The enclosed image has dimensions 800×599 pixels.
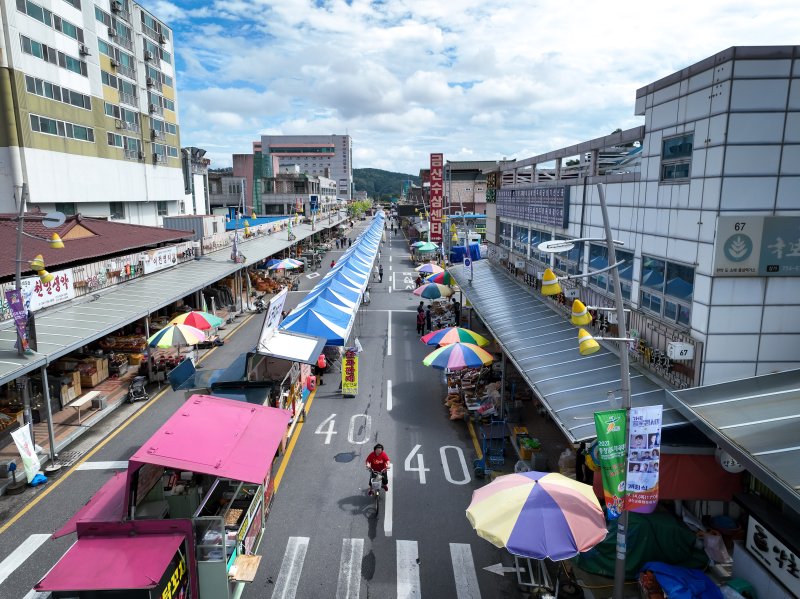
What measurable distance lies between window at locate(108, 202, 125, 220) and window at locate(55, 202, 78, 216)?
496 centimetres

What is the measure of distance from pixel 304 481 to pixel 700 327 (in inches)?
383

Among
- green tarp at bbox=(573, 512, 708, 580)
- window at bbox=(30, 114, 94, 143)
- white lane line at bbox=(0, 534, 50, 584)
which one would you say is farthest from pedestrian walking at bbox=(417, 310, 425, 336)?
window at bbox=(30, 114, 94, 143)

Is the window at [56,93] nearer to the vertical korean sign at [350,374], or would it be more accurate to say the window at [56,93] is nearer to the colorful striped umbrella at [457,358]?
the vertical korean sign at [350,374]

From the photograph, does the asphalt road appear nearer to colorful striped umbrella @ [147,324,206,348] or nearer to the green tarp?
the green tarp

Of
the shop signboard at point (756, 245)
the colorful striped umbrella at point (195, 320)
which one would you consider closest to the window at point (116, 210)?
the colorful striped umbrella at point (195, 320)

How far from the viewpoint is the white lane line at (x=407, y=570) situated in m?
9.52

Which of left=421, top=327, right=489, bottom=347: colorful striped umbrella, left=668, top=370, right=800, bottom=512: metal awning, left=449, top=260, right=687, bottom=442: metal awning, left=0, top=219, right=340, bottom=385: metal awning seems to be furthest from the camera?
left=421, top=327, right=489, bottom=347: colorful striped umbrella

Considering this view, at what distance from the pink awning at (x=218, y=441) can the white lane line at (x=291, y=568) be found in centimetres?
224

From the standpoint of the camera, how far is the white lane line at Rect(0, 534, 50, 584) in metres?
9.88

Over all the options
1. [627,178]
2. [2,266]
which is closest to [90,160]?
[2,266]

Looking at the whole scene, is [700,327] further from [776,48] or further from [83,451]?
[83,451]

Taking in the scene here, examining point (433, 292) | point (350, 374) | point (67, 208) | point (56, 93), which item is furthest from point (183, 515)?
point (56, 93)

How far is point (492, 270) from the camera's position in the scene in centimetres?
2961

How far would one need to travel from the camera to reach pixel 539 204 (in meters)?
20.2
